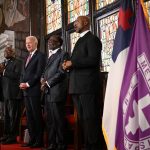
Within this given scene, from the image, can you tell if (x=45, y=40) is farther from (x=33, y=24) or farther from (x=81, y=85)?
(x=81, y=85)

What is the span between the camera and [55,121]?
416 centimetres

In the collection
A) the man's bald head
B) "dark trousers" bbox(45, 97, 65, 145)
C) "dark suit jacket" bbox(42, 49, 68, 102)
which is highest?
the man's bald head

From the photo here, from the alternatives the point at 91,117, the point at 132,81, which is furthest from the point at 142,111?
the point at 91,117

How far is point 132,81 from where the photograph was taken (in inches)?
91.0

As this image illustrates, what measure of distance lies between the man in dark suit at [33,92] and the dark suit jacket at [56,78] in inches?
14.3

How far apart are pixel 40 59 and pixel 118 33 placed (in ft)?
7.29

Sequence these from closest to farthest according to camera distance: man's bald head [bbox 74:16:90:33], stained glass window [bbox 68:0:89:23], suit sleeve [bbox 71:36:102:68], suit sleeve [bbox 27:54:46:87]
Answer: suit sleeve [bbox 71:36:102:68], man's bald head [bbox 74:16:90:33], suit sleeve [bbox 27:54:46:87], stained glass window [bbox 68:0:89:23]

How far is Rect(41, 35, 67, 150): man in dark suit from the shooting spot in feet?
13.4

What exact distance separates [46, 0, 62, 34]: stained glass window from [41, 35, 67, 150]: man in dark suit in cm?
239

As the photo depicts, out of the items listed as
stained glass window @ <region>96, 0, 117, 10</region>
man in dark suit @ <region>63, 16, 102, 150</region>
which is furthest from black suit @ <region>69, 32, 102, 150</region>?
stained glass window @ <region>96, 0, 117, 10</region>

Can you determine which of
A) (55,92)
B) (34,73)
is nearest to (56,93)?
(55,92)

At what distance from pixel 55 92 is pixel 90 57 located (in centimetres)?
80

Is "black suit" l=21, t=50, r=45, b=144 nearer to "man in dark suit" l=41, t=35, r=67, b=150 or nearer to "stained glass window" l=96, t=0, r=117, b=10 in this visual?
"man in dark suit" l=41, t=35, r=67, b=150

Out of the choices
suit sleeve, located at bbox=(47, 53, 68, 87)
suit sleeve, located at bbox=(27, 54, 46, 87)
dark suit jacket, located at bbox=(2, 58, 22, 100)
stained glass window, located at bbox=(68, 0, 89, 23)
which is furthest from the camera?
stained glass window, located at bbox=(68, 0, 89, 23)
